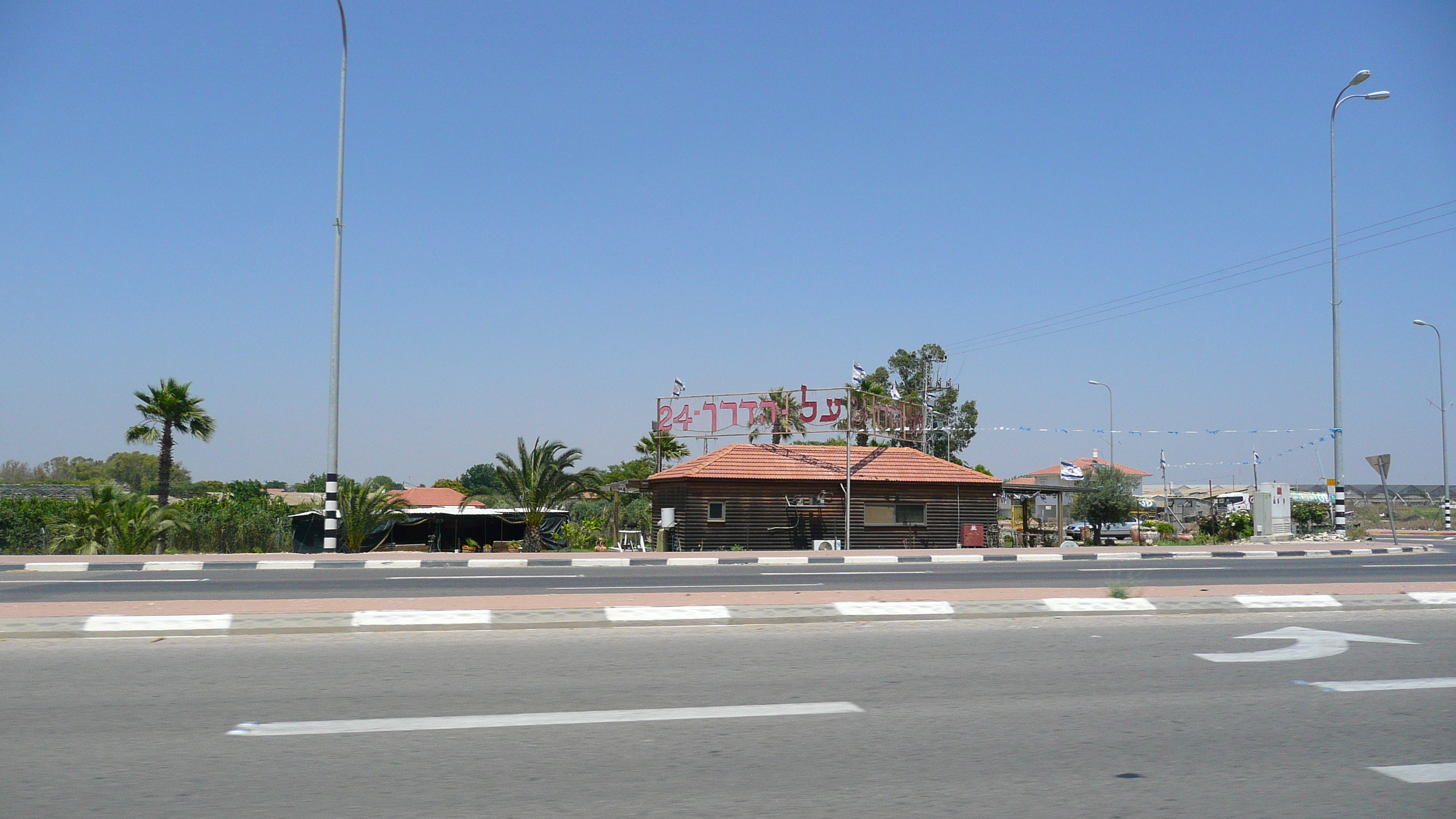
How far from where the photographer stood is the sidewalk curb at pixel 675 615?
8.54 m

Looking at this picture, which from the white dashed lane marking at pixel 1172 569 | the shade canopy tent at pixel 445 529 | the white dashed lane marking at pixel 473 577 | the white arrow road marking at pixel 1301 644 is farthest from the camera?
the shade canopy tent at pixel 445 529

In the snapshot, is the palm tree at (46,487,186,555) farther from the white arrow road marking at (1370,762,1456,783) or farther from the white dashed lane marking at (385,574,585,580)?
the white arrow road marking at (1370,762,1456,783)

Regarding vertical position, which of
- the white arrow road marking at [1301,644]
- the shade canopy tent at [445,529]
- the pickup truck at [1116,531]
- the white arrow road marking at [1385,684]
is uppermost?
the white arrow road marking at [1385,684]

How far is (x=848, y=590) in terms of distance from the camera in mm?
13516

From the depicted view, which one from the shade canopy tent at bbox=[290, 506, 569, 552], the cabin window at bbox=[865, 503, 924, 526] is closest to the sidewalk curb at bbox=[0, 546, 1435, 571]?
the cabin window at bbox=[865, 503, 924, 526]

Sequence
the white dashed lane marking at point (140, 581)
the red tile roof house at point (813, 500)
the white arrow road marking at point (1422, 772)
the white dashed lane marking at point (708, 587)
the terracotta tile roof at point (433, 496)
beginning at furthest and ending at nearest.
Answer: the terracotta tile roof at point (433, 496) < the red tile roof house at point (813, 500) < the white dashed lane marking at point (140, 581) < the white dashed lane marking at point (708, 587) < the white arrow road marking at point (1422, 772)

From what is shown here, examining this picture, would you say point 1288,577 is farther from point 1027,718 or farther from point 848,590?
point 1027,718

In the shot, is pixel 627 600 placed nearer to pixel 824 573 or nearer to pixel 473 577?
pixel 473 577

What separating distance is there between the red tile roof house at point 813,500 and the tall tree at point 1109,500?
22.3 feet

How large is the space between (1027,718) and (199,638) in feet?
21.8

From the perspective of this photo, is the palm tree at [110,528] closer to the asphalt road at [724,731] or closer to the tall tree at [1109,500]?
the asphalt road at [724,731]

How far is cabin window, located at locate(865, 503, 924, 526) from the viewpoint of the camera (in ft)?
98.9

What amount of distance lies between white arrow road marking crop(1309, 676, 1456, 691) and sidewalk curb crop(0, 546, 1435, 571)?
47.3ft

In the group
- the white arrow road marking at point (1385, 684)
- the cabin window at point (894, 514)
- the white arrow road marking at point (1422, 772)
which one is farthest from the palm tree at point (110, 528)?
the white arrow road marking at point (1422, 772)
